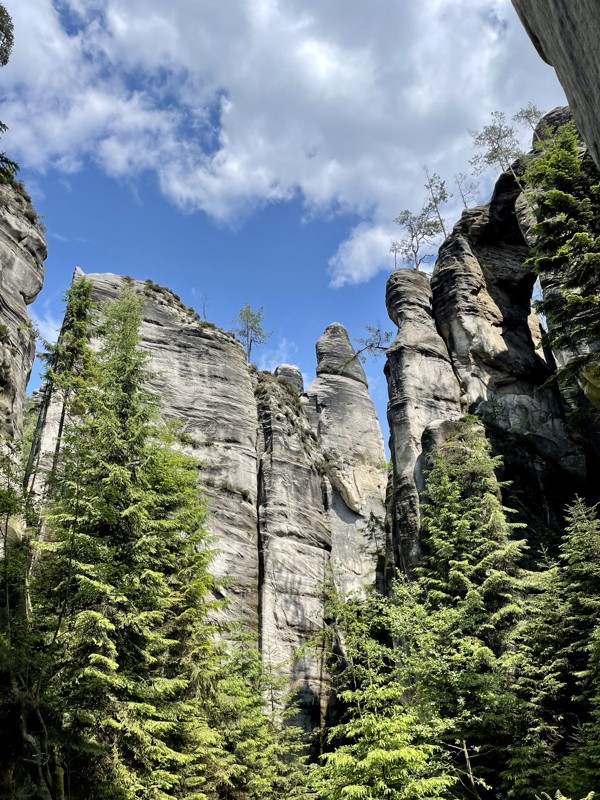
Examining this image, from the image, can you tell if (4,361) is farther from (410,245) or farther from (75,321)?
(410,245)

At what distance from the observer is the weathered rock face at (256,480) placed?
23797 millimetres

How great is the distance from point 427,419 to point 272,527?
9371 mm

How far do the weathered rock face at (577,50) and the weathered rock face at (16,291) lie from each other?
1513cm

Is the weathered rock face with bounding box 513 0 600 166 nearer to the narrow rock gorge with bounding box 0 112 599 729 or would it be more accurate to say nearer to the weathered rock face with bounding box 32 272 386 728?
the narrow rock gorge with bounding box 0 112 599 729

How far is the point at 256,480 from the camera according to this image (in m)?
27.6

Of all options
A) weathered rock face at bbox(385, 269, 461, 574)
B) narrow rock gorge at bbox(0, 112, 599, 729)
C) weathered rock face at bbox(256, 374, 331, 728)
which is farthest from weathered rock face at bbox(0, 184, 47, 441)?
weathered rock face at bbox(385, 269, 461, 574)

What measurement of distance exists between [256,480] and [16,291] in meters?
13.2

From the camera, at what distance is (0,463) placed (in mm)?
12672

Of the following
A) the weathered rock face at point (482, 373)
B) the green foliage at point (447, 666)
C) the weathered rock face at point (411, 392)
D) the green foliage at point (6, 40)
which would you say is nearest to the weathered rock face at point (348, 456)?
the weathered rock face at point (411, 392)

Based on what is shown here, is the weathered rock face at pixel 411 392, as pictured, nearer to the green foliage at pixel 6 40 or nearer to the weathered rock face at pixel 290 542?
the weathered rock face at pixel 290 542

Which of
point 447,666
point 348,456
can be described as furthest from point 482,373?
point 447,666

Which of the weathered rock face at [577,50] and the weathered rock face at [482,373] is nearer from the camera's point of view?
the weathered rock face at [577,50]

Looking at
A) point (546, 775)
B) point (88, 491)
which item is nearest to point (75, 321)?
point (88, 491)

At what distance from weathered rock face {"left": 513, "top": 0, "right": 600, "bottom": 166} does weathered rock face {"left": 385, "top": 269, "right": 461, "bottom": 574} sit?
69.8ft
